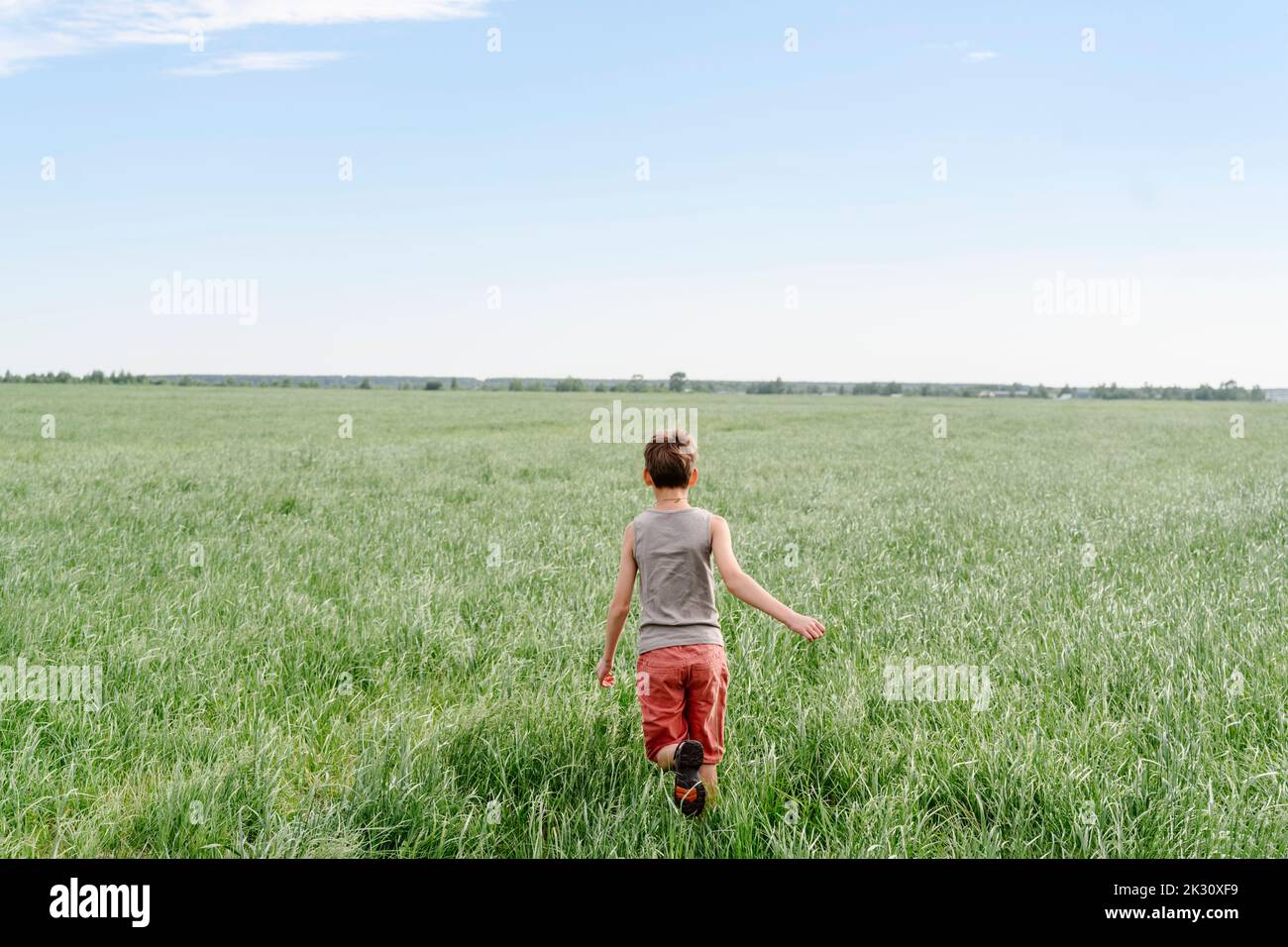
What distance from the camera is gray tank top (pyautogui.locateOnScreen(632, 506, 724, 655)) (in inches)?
126

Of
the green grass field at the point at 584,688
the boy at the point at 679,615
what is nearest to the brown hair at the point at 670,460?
the boy at the point at 679,615

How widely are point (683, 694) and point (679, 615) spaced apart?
0.33 metres

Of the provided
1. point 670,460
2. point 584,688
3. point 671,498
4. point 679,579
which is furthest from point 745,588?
point 584,688

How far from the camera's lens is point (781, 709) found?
4.05 meters

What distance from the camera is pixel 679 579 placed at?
322 centimetres

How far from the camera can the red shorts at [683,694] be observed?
3213 mm

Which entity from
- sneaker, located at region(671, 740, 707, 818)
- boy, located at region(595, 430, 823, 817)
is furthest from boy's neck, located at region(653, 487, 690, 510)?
sneaker, located at region(671, 740, 707, 818)

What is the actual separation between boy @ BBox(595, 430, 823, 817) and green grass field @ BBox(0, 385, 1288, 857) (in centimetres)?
25

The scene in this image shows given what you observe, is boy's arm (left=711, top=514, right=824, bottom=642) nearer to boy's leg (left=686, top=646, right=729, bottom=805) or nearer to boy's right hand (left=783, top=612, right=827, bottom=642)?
boy's right hand (left=783, top=612, right=827, bottom=642)

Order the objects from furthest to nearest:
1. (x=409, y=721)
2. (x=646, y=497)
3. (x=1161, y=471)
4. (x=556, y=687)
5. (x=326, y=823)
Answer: (x=1161, y=471) → (x=646, y=497) → (x=556, y=687) → (x=409, y=721) → (x=326, y=823)

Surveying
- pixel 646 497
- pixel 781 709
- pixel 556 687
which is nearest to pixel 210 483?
pixel 646 497
